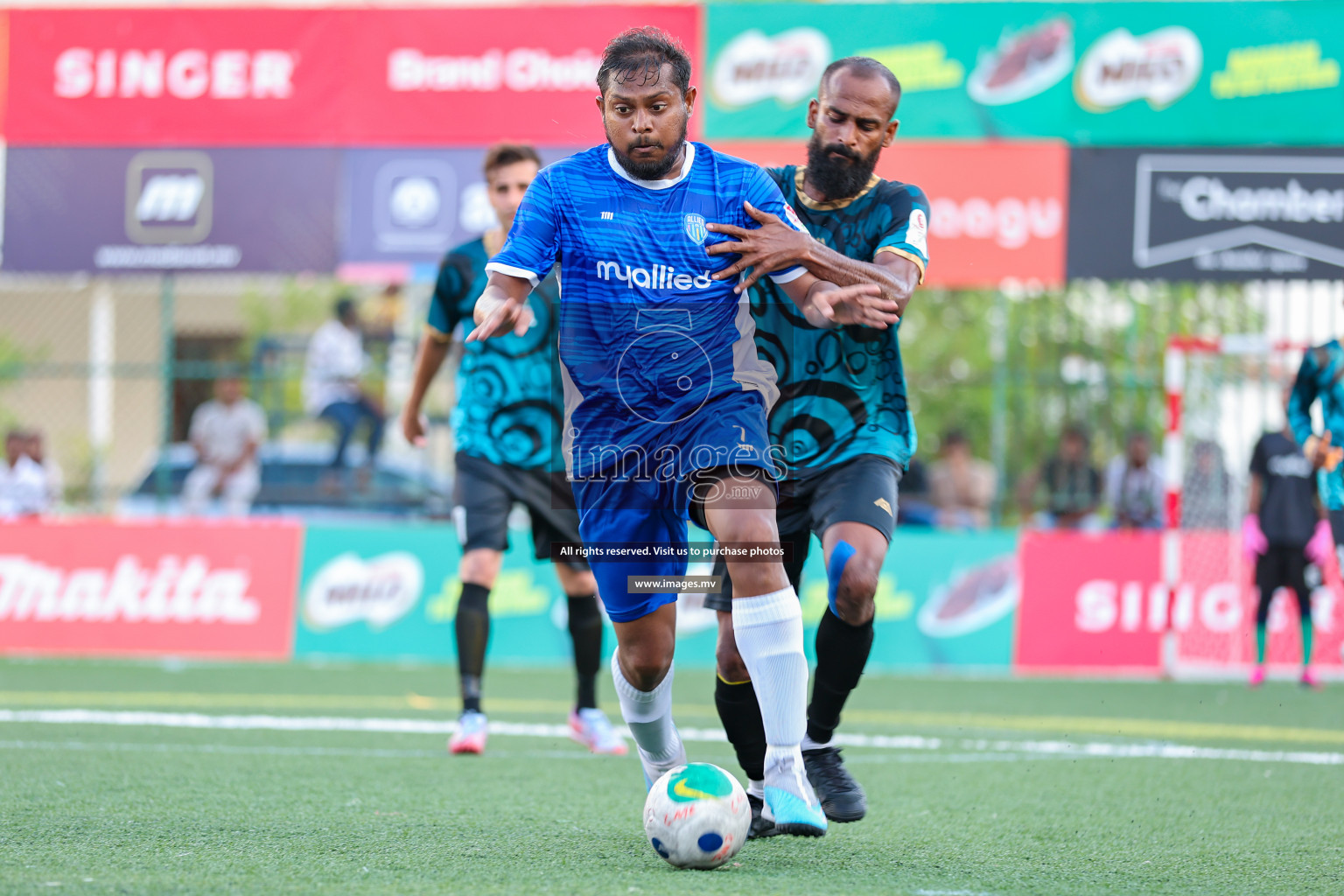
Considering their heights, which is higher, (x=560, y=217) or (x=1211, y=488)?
(x=560, y=217)

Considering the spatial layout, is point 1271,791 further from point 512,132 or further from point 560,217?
point 512,132

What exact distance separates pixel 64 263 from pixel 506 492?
22.3ft

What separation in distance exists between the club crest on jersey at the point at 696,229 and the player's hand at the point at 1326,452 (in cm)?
508

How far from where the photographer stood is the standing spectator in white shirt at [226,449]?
1259 centimetres

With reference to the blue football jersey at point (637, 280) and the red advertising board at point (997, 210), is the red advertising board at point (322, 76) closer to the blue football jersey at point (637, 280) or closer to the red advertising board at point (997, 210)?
the red advertising board at point (997, 210)

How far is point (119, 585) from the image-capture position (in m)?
11.1

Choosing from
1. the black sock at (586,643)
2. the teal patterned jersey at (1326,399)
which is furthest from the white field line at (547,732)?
the teal patterned jersey at (1326,399)

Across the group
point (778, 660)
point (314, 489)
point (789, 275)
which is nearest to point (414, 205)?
point (314, 489)

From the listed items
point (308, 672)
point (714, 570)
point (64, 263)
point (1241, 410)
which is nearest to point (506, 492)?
point (714, 570)

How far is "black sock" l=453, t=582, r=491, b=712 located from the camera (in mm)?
6340

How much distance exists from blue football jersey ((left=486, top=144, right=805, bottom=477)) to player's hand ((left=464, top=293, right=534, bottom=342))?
0.10 meters

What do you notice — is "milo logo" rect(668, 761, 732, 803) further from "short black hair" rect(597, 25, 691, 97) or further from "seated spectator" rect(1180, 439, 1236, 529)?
"seated spectator" rect(1180, 439, 1236, 529)

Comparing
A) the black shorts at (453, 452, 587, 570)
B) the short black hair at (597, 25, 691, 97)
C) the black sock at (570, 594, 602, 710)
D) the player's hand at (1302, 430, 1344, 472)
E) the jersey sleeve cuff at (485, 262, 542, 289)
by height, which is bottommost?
the black sock at (570, 594, 602, 710)

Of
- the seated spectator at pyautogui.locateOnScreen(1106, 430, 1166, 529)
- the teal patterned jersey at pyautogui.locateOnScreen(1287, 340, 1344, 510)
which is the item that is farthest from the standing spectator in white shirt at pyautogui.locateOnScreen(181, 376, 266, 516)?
the teal patterned jersey at pyautogui.locateOnScreen(1287, 340, 1344, 510)
